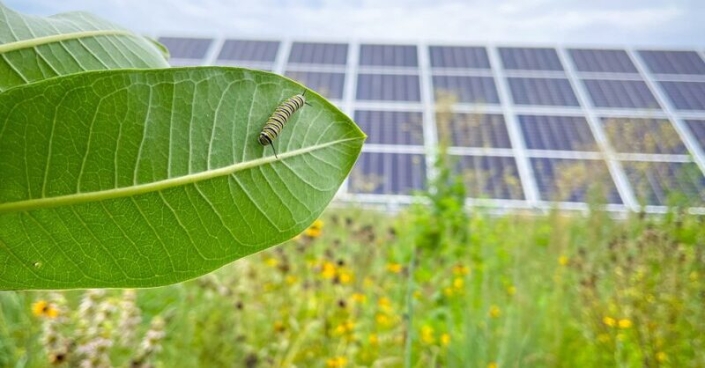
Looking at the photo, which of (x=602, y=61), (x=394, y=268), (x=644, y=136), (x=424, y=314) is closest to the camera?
(x=424, y=314)

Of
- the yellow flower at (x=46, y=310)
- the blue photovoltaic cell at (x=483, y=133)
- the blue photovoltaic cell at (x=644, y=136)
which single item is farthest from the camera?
the blue photovoltaic cell at (x=483, y=133)

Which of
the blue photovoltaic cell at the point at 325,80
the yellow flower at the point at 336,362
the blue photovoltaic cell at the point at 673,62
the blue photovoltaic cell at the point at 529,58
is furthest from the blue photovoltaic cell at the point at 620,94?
the yellow flower at the point at 336,362

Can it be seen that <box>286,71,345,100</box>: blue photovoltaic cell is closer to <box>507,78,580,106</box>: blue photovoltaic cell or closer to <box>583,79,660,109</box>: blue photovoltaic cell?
<box>507,78,580,106</box>: blue photovoltaic cell

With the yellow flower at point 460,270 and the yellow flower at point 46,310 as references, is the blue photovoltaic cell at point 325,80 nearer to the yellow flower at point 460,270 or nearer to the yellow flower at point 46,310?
the yellow flower at point 460,270

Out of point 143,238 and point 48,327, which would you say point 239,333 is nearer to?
point 48,327

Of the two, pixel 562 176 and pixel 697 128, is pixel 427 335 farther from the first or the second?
pixel 697 128

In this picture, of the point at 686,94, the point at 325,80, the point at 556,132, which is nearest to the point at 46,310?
the point at 556,132

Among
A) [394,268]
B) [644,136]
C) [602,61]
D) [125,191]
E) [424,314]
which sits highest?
[602,61]
